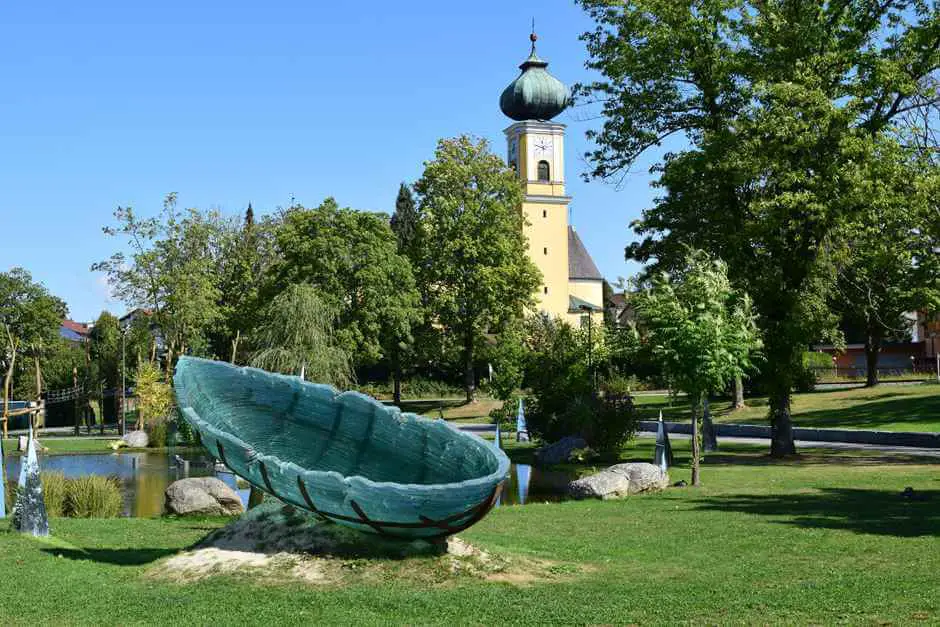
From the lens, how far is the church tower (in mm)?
85062

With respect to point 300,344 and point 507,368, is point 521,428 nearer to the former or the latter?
point 507,368

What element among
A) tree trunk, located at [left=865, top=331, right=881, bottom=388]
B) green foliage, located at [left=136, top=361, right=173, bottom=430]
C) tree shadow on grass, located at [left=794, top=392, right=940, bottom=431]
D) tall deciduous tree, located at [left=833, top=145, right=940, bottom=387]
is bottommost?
tree shadow on grass, located at [left=794, top=392, right=940, bottom=431]

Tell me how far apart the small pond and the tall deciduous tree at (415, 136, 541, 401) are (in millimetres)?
27099

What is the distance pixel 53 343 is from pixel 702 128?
183 feet

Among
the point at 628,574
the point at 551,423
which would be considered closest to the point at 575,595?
the point at 628,574

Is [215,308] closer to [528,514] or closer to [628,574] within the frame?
[528,514]

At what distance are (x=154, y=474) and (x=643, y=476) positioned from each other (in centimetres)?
1705

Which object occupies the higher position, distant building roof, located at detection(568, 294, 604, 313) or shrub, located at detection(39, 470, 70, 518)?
distant building roof, located at detection(568, 294, 604, 313)

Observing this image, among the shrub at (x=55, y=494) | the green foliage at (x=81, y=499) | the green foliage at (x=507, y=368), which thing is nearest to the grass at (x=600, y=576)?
the shrub at (x=55, y=494)

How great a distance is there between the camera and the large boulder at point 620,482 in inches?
896

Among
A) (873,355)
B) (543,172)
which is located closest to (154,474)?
(873,355)

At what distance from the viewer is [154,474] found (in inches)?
1332

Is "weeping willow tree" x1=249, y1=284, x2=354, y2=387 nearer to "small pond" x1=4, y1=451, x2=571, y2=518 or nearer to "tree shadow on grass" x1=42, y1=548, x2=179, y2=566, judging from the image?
"small pond" x1=4, y1=451, x2=571, y2=518

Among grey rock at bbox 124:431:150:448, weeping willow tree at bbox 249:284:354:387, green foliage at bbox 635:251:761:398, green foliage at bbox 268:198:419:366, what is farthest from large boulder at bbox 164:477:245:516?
green foliage at bbox 268:198:419:366
